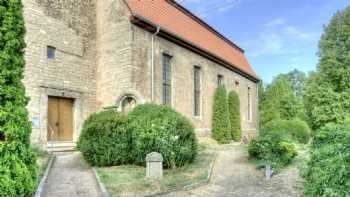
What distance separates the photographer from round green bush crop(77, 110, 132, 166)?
332 inches

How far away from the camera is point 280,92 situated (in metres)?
35.1

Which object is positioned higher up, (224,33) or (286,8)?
(224,33)

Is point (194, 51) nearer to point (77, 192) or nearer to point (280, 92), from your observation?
point (77, 192)

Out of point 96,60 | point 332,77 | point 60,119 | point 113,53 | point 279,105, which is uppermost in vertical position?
point 332,77

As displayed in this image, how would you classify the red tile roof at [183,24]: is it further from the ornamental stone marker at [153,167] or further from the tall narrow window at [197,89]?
the ornamental stone marker at [153,167]

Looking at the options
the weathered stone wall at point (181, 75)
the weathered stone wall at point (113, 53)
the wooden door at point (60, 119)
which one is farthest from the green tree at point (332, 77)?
the wooden door at point (60, 119)

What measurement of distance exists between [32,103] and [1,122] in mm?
7953

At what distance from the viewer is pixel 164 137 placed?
27.7 feet

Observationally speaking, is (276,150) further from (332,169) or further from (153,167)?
(332,169)

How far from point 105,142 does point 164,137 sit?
1.80 m

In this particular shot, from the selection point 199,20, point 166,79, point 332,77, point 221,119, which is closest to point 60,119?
point 166,79

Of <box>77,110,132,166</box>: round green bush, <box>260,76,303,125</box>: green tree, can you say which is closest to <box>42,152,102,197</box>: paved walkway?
<box>77,110,132,166</box>: round green bush

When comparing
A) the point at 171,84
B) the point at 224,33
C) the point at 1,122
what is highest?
the point at 224,33

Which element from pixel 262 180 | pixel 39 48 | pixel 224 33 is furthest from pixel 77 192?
pixel 224 33
